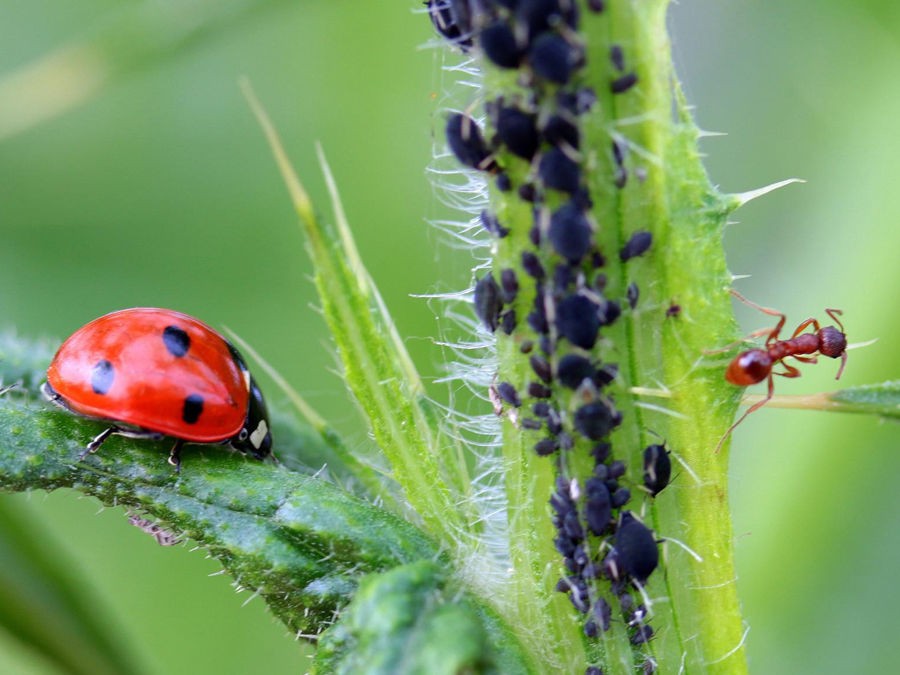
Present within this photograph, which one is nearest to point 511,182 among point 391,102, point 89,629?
point 89,629

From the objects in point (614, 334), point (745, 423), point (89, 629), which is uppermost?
point (614, 334)

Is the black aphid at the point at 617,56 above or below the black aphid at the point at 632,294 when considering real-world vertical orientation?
above

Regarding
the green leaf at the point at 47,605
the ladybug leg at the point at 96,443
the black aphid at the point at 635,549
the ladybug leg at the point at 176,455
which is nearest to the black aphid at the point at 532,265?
the black aphid at the point at 635,549

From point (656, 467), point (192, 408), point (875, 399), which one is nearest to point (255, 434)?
point (192, 408)

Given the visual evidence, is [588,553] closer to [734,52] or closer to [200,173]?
[200,173]

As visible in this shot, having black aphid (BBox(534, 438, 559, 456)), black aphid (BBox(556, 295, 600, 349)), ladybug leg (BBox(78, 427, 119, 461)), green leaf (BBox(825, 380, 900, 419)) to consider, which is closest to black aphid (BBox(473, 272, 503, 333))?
black aphid (BBox(556, 295, 600, 349))

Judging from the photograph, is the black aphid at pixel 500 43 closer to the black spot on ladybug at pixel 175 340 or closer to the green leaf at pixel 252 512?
the green leaf at pixel 252 512

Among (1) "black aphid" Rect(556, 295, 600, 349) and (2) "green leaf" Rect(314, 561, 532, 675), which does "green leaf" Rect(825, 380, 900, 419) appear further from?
(2) "green leaf" Rect(314, 561, 532, 675)

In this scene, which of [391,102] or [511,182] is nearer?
[511,182]
